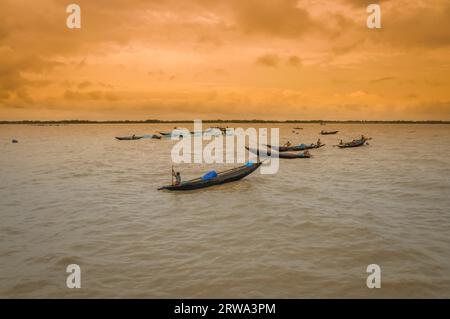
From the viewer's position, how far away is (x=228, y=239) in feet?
36.5

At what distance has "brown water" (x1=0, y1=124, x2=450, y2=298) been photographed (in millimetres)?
8125

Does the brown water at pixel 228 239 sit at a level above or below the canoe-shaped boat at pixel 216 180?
below

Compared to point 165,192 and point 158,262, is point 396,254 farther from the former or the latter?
point 165,192

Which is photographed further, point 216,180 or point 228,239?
point 216,180

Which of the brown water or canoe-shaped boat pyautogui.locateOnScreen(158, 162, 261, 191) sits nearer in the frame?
the brown water

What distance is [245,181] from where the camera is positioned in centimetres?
2147

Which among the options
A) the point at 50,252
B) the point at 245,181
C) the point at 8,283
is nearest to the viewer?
the point at 8,283

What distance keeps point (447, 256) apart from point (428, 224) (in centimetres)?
313

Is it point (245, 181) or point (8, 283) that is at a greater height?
point (245, 181)

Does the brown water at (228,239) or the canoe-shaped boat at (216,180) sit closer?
the brown water at (228,239)

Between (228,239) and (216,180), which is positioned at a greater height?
(216,180)

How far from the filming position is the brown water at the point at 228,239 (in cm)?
812
